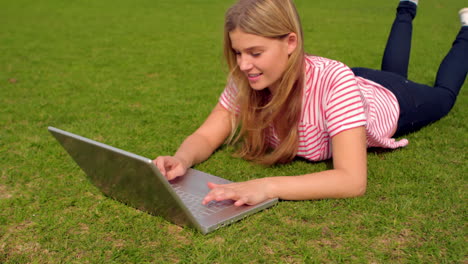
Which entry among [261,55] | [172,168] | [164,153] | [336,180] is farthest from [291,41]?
[164,153]

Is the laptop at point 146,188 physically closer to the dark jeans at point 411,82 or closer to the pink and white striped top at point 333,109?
the pink and white striped top at point 333,109

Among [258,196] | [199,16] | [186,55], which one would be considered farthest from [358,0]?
[258,196]

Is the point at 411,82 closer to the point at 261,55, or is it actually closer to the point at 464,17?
the point at 464,17

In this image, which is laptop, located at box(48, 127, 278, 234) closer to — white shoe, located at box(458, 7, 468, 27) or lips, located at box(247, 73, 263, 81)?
lips, located at box(247, 73, 263, 81)

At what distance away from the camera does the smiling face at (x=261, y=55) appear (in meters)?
2.77

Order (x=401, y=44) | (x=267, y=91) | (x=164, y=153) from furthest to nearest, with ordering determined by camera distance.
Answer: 1. (x=401, y=44)
2. (x=164, y=153)
3. (x=267, y=91)

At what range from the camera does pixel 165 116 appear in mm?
4836

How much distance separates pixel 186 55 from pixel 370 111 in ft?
18.9

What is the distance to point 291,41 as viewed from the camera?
2883 millimetres

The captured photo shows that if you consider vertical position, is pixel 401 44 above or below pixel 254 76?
below

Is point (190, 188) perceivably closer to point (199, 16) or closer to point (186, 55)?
point (186, 55)

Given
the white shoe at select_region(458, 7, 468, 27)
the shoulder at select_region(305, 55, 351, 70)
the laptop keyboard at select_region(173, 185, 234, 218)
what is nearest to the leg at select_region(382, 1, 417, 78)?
the white shoe at select_region(458, 7, 468, 27)

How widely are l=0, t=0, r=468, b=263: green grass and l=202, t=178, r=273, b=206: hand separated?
108mm

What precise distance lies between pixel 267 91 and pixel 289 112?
274 millimetres
